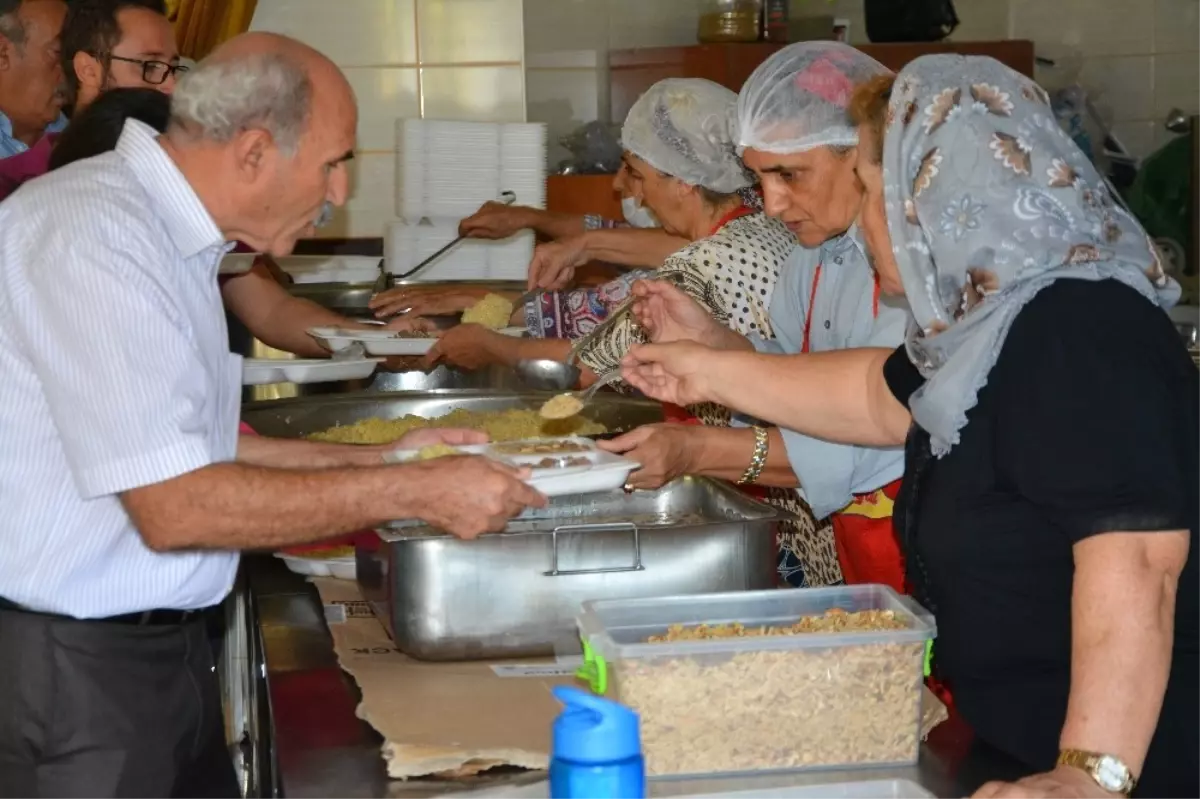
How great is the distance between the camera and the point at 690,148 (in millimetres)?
2930

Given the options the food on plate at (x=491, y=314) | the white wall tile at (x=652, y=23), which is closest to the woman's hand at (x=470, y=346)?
the food on plate at (x=491, y=314)

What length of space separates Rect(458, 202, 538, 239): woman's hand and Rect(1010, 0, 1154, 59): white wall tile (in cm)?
249

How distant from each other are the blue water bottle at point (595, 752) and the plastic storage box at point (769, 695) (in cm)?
30

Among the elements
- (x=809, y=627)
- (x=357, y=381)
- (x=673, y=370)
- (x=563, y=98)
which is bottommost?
(x=357, y=381)

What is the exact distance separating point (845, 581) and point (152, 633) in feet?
3.67

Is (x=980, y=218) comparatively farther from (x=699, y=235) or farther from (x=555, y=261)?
(x=555, y=261)

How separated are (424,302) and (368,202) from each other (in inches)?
40.5

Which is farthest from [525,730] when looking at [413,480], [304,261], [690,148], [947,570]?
[304,261]

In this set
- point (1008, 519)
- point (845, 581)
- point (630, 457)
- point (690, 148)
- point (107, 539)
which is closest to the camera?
point (1008, 519)

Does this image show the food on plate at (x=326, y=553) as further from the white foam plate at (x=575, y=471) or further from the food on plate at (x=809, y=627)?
the food on plate at (x=809, y=627)

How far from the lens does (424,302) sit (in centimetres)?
375

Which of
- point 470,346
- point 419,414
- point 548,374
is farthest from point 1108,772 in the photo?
point 470,346

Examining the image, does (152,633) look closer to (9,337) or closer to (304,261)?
(9,337)

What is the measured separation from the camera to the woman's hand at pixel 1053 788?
4.13ft
